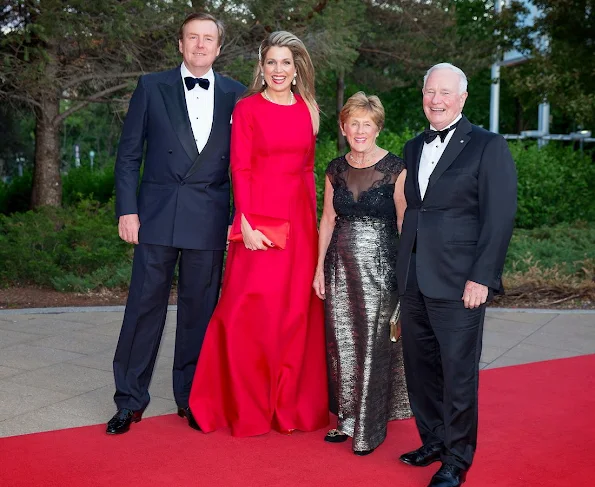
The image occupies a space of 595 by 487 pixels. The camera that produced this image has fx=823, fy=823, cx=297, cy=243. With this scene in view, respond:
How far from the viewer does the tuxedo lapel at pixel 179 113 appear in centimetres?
479

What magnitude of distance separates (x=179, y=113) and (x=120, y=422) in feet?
6.02

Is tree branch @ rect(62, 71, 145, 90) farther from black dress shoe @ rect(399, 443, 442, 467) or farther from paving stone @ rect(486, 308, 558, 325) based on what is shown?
black dress shoe @ rect(399, 443, 442, 467)

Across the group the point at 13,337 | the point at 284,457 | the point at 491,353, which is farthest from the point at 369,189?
the point at 13,337

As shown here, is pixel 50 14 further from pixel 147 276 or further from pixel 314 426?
pixel 314 426

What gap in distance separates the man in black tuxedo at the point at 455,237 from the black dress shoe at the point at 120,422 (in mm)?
1840

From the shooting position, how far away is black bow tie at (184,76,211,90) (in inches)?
191

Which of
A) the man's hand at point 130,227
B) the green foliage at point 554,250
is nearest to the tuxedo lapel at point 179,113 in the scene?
the man's hand at point 130,227

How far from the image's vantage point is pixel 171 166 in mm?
4805

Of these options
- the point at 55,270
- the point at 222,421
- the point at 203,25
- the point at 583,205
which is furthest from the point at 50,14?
the point at 583,205

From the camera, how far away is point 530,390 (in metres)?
5.65

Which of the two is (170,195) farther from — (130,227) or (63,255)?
(63,255)

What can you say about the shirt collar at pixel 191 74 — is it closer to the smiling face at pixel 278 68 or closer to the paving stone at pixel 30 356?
the smiling face at pixel 278 68

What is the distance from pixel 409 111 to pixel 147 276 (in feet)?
95.1

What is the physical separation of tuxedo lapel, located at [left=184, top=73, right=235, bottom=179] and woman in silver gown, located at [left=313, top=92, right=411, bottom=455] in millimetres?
686
